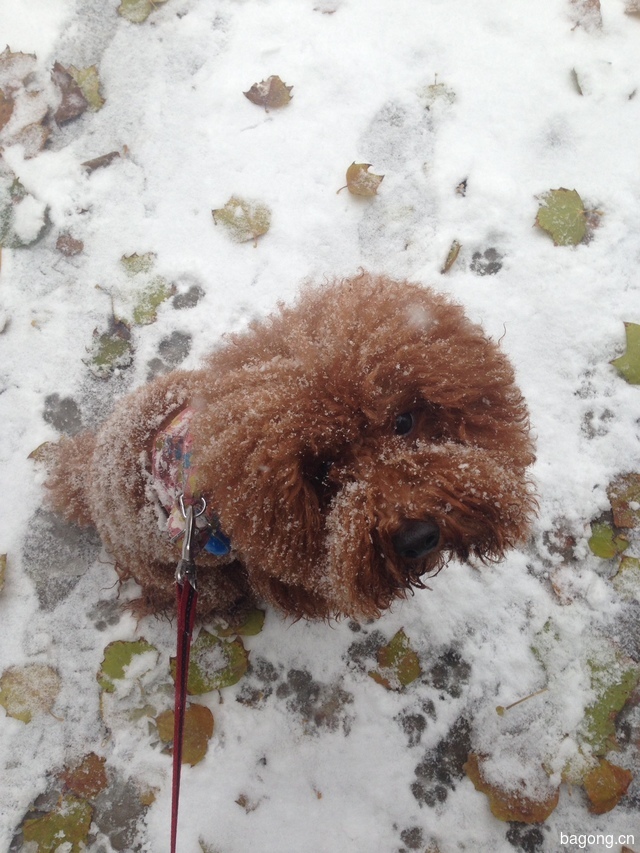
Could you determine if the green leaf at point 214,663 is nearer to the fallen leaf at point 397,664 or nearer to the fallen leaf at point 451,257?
the fallen leaf at point 397,664

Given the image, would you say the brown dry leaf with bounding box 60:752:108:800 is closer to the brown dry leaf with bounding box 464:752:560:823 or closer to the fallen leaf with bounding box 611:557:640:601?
the brown dry leaf with bounding box 464:752:560:823

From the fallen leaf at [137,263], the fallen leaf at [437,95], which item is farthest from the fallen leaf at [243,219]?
the fallen leaf at [437,95]

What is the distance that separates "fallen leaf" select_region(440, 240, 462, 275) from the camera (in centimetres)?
258

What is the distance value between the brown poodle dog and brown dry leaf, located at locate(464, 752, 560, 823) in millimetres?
957

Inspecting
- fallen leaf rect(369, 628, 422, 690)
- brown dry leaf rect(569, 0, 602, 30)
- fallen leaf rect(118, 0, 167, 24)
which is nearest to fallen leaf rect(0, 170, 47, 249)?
fallen leaf rect(118, 0, 167, 24)

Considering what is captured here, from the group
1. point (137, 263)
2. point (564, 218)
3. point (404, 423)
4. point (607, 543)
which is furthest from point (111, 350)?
point (607, 543)

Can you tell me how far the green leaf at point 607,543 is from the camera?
220cm

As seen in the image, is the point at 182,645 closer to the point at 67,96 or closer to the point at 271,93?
the point at 271,93

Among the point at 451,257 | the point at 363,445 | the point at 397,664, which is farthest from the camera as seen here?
the point at 451,257

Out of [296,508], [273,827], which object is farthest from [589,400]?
[273,827]

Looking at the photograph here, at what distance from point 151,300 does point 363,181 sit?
1192 mm

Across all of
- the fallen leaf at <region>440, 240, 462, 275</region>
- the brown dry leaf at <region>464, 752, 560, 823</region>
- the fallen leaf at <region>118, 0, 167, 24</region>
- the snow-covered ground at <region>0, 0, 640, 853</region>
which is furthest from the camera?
the fallen leaf at <region>118, 0, 167, 24</region>

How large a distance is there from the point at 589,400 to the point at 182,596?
6.09 ft

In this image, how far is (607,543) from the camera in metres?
2.20
